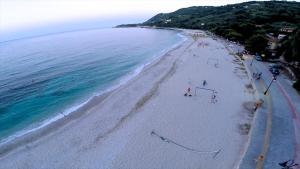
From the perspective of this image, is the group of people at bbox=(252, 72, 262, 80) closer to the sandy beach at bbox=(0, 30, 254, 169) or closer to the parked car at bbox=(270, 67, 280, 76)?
the sandy beach at bbox=(0, 30, 254, 169)

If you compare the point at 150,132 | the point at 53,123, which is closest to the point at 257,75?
the point at 150,132

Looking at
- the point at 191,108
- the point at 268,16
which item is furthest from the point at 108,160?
the point at 268,16

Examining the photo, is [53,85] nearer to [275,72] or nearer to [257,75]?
[257,75]

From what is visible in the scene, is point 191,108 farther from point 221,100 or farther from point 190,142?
point 190,142

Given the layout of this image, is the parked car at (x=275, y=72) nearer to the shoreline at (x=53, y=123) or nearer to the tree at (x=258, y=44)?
the tree at (x=258, y=44)

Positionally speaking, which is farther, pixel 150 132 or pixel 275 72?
pixel 275 72

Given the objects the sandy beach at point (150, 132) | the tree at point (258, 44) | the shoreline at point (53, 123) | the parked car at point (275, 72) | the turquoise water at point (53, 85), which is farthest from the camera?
the tree at point (258, 44)

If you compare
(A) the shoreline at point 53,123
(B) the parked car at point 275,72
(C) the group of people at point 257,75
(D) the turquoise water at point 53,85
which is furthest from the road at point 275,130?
(D) the turquoise water at point 53,85

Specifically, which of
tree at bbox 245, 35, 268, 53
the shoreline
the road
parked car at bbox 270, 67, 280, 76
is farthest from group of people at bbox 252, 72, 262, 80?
the shoreline
